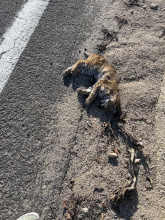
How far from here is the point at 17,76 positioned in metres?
3.87

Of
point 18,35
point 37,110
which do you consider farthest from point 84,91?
point 18,35

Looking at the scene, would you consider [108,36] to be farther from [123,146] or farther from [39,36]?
[123,146]

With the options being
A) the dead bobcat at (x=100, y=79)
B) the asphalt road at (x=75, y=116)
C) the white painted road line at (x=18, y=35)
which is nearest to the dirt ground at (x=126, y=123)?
the asphalt road at (x=75, y=116)

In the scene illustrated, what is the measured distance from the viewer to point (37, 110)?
11.7ft

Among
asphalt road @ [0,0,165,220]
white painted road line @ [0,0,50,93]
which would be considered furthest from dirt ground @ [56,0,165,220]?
white painted road line @ [0,0,50,93]

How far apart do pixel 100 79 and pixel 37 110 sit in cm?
119

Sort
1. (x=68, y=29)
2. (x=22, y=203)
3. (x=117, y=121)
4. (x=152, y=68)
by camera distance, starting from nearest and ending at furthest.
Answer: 1. (x=22, y=203)
2. (x=117, y=121)
3. (x=152, y=68)
4. (x=68, y=29)

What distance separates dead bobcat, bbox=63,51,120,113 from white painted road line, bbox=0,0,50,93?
3.12 ft

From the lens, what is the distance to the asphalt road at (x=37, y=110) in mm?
2856

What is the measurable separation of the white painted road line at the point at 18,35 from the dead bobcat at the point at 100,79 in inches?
37.5

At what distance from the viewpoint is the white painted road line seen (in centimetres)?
397

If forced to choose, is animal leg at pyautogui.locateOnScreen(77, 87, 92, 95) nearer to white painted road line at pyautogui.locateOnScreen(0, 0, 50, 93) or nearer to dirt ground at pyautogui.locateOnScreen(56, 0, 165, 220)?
dirt ground at pyautogui.locateOnScreen(56, 0, 165, 220)

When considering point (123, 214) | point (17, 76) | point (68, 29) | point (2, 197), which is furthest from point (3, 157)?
point (68, 29)

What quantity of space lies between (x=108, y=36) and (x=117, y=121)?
1.90 meters
